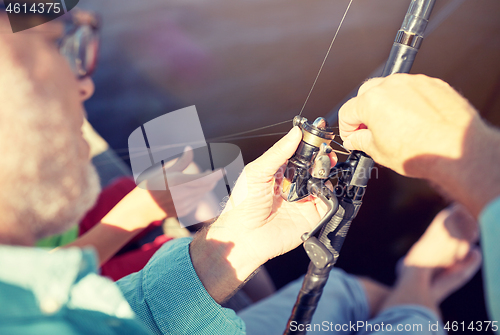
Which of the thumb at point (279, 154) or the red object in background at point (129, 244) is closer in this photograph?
the thumb at point (279, 154)

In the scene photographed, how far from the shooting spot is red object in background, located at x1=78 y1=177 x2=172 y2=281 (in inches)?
34.2

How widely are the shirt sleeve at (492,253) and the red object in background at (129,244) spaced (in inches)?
33.6

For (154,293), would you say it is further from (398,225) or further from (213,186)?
(398,225)

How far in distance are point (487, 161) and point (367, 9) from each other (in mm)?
618

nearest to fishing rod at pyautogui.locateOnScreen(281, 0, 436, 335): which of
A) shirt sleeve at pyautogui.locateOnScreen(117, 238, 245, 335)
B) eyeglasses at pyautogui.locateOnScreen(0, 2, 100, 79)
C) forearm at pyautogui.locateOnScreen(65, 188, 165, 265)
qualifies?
shirt sleeve at pyautogui.locateOnScreen(117, 238, 245, 335)

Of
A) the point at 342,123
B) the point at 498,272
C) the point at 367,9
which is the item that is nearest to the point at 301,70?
the point at 367,9

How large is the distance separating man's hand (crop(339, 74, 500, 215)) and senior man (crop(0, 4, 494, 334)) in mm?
65

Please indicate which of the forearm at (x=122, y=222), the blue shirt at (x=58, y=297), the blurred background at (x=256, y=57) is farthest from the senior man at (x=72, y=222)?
the forearm at (x=122, y=222)

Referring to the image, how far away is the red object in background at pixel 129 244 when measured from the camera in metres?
0.87

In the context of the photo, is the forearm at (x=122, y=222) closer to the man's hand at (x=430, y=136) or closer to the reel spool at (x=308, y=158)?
the reel spool at (x=308, y=158)

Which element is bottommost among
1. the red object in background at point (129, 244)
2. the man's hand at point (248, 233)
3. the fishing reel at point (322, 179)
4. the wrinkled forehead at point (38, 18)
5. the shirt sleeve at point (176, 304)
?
the red object in background at point (129, 244)

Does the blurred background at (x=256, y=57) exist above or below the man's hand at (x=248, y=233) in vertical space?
above

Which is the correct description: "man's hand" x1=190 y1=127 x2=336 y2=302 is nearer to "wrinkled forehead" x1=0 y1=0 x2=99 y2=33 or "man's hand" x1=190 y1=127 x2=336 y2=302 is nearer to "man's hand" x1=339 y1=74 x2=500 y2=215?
"man's hand" x1=339 y1=74 x2=500 y2=215

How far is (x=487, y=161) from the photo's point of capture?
369mm
